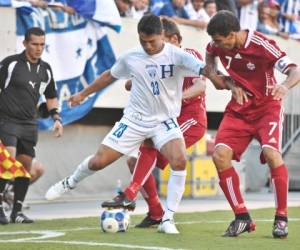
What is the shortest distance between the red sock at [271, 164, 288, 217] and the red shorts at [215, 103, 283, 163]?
0.21 meters

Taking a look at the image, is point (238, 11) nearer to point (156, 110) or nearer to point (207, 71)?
point (156, 110)

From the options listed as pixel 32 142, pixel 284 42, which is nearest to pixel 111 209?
pixel 32 142

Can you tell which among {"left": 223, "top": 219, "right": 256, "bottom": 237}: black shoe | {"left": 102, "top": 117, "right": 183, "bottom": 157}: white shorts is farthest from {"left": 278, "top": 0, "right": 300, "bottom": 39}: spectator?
{"left": 223, "top": 219, "right": 256, "bottom": 237}: black shoe

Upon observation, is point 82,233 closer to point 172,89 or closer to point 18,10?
point 172,89

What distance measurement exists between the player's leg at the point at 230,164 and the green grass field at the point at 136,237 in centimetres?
16

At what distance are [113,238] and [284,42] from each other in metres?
12.4

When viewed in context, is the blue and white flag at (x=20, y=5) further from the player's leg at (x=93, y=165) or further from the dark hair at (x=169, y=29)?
the player's leg at (x=93, y=165)

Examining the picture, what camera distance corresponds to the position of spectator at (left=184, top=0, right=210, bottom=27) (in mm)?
17969

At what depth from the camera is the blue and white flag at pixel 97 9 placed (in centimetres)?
1520

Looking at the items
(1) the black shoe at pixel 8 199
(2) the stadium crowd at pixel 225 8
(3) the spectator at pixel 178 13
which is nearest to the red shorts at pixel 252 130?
(1) the black shoe at pixel 8 199

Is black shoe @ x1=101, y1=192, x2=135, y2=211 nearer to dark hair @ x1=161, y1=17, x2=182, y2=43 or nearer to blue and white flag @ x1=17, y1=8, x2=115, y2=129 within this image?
dark hair @ x1=161, y1=17, x2=182, y2=43

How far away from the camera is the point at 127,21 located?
16406 millimetres

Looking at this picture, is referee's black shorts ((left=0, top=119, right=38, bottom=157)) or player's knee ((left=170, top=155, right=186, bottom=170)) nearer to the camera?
player's knee ((left=170, top=155, right=186, bottom=170))

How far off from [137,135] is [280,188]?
1.56 metres
